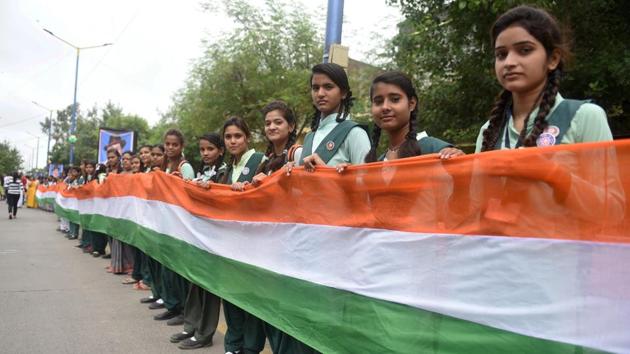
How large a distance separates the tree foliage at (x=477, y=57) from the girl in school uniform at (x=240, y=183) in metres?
3.67

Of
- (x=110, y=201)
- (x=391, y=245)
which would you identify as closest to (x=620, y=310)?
(x=391, y=245)

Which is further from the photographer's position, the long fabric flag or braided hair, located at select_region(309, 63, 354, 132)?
braided hair, located at select_region(309, 63, 354, 132)

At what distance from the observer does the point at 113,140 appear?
1958 cm

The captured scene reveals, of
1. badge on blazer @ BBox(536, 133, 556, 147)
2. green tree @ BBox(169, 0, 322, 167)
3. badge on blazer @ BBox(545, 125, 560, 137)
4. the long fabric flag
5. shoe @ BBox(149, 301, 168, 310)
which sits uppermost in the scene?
green tree @ BBox(169, 0, 322, 167)

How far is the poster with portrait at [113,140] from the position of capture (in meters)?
19.3

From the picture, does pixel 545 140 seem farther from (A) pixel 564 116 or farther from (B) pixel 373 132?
(B) pixel 373 132

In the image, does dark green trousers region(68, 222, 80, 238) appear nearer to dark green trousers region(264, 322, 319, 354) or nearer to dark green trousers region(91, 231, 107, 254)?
dark green trousers region(91, 231, 107, 254)

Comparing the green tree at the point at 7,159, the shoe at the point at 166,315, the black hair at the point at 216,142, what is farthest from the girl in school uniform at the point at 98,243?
the green tree at the point at 7,159

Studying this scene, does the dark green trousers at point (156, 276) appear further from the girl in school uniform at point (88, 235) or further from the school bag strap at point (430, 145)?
the girl in school uniform at point (88, 235)

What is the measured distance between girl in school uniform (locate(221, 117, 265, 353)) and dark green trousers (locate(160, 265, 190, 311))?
129 cm

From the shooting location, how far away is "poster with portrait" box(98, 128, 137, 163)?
63.2 feet

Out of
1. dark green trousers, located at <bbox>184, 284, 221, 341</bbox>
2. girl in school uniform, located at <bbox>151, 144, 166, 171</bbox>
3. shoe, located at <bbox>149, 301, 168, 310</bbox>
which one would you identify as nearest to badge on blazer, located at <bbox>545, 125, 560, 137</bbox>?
dark green trousers, located at <bbox>184, 284, 221, 341</bbox>

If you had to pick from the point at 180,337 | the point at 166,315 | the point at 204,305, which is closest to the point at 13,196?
the point at 166,315

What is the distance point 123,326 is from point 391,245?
3383mm
